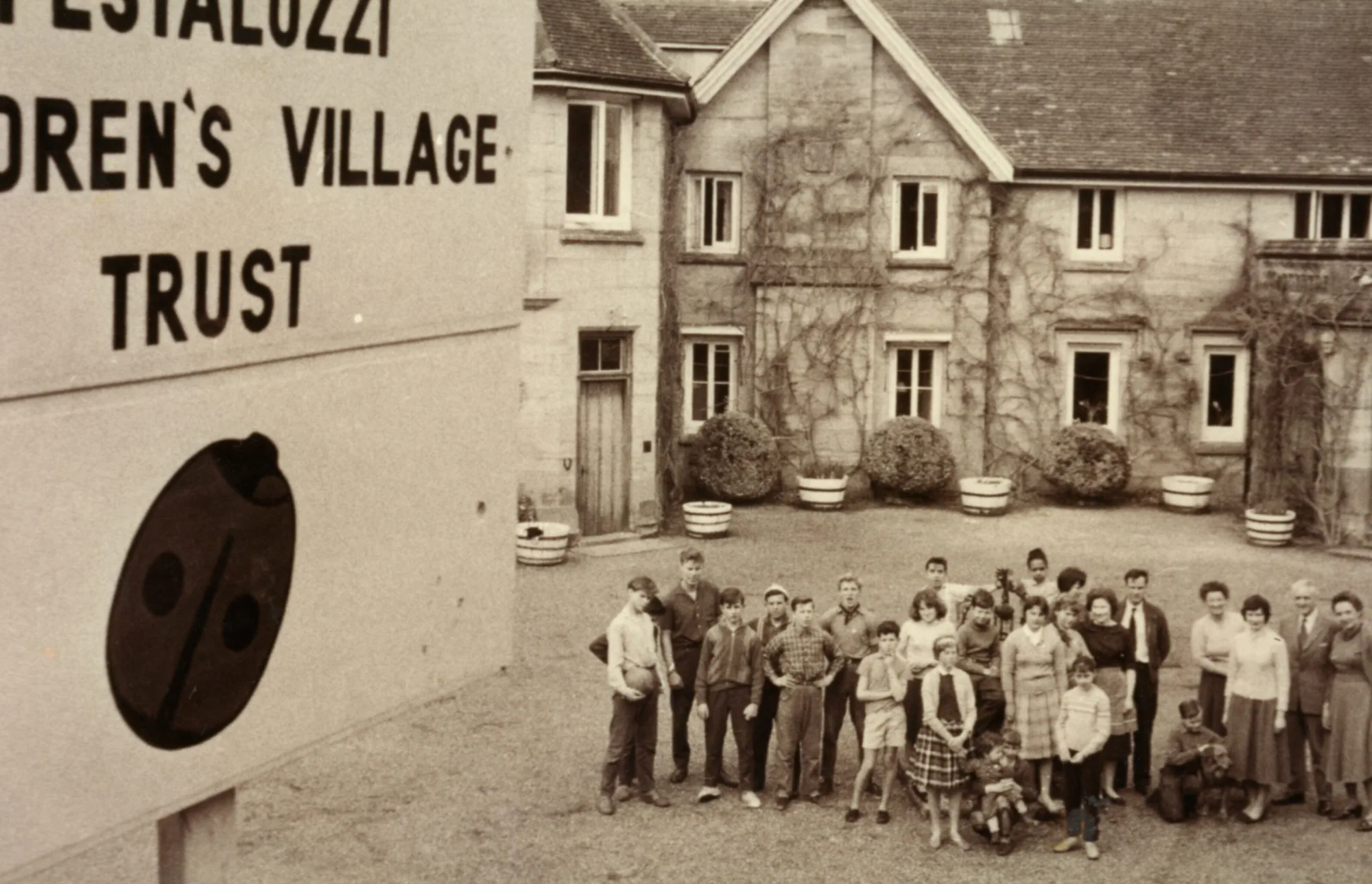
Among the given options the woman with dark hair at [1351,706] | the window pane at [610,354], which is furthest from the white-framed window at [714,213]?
the woman with dark hair at [1351,706]

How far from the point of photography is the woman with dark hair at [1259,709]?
12875 mm

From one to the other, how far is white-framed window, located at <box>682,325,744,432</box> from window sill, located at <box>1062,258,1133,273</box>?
526 cm

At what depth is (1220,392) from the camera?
2842 centimetres

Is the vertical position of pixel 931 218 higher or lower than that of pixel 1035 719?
higher

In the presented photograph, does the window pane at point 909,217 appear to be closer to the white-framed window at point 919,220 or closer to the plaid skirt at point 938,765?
the white-framed window at point 919,220

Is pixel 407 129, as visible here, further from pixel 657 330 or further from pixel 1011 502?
pixel 1011 502

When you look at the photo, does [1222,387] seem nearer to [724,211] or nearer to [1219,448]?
[1219,448]

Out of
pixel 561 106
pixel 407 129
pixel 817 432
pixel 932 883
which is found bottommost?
pixel 932 883

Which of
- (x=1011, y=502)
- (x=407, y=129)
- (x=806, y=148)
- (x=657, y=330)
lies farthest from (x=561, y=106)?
(x=407, y=129)

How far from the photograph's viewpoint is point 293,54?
2488 mm

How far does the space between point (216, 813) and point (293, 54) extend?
1024mm

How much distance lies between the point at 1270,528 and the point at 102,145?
24050 millimetres

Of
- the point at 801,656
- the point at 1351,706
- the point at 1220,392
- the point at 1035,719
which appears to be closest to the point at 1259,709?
the point at 1351,706

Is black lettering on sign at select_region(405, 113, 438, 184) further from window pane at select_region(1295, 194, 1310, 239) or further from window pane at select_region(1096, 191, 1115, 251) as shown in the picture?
window pane at select_region(1295, 194, 1310, 239)
